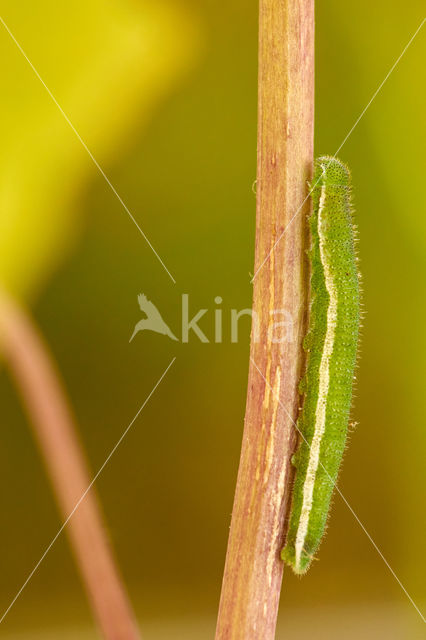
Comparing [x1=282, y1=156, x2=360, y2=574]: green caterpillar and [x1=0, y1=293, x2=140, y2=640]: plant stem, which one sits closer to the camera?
[x1=282, y1=156, x2=360, y2=574]: green caterpillar

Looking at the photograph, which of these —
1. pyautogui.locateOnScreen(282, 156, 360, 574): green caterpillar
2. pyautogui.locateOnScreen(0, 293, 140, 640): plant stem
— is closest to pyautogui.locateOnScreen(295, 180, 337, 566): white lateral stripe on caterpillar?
pyautogui.locateOnScreen(282, 156, 360, 574): green caterpillar

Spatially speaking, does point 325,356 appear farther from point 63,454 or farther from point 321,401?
point 63,454

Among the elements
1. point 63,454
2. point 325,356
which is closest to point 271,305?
point 325,356

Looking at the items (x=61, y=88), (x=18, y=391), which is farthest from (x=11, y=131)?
(x=18, y=391)

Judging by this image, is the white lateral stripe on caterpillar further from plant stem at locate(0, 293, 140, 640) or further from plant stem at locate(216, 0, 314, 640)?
plant stem at locate(0, 293, 140, 640)
